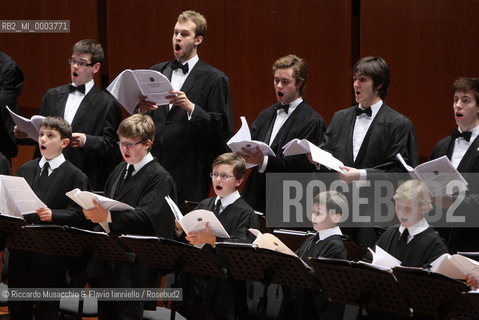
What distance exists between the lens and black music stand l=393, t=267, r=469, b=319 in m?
4.25

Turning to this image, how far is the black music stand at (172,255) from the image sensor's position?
4934 millimetres

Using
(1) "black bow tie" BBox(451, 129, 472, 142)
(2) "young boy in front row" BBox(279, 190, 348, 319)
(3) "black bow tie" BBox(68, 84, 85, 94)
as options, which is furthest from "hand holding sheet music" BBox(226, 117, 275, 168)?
(3) "black bow tie" BBox(68, 84, 85, 94)

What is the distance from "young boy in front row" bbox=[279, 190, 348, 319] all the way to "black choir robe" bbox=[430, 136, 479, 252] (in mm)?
794

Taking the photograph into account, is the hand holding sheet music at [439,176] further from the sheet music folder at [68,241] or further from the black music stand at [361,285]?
the sheet music folder at [68,241]

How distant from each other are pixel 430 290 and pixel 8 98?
4075mm

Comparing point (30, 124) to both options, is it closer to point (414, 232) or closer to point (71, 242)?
point (71, 242)

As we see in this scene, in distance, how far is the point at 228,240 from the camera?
533 cm

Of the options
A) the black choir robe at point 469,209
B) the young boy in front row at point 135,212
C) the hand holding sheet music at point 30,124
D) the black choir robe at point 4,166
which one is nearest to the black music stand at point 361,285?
the black choir robe at point 469,209

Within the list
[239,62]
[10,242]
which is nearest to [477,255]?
[10,242]

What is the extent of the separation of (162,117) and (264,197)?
37.0 inches

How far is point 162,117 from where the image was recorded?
651 cm

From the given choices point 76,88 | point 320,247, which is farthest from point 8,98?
point 320,247

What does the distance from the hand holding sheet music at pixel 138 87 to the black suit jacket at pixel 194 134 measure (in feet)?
1.09

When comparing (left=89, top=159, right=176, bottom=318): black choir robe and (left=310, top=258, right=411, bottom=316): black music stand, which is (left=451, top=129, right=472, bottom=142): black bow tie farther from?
(left=89, top=159, right=176, bottom=318): black choir robe
